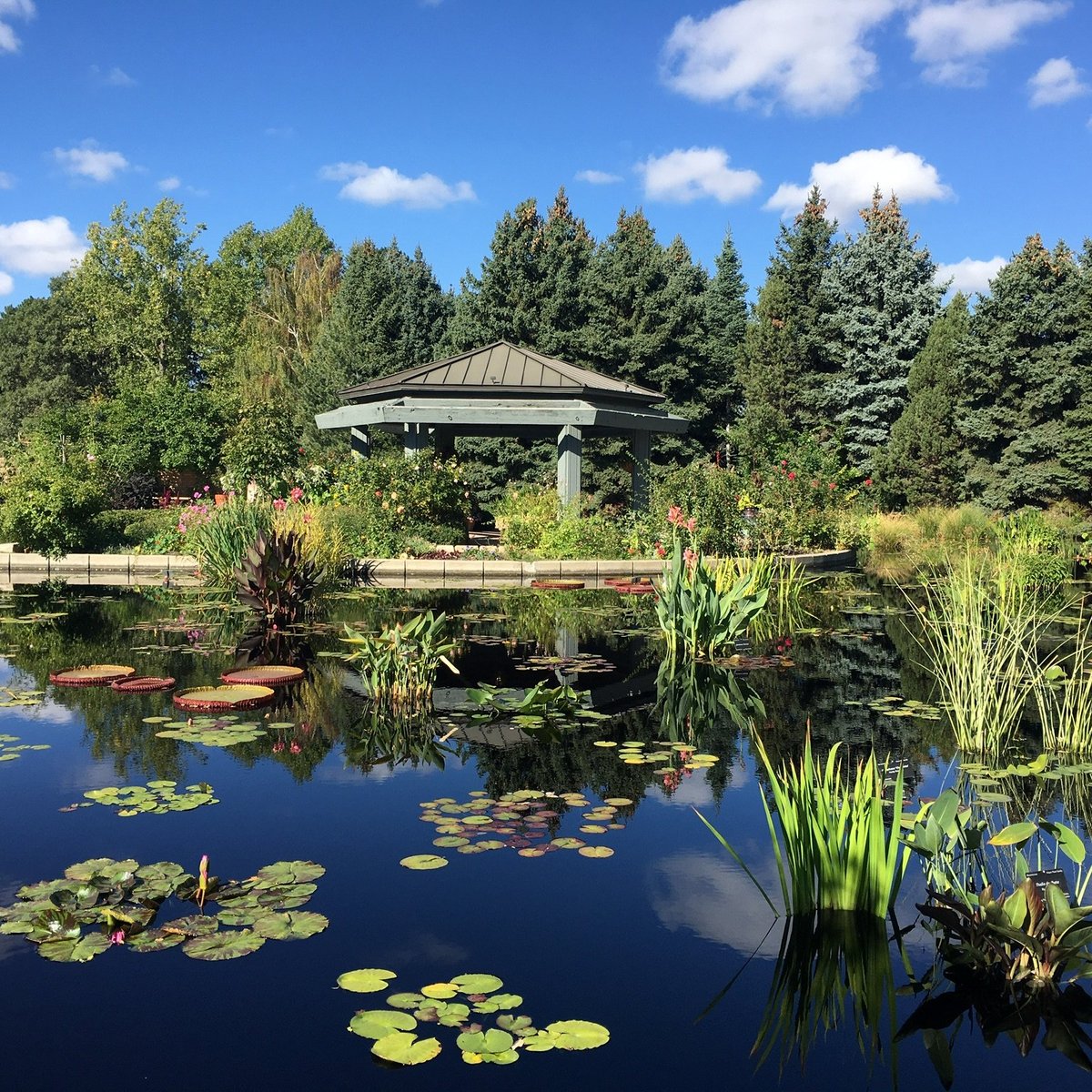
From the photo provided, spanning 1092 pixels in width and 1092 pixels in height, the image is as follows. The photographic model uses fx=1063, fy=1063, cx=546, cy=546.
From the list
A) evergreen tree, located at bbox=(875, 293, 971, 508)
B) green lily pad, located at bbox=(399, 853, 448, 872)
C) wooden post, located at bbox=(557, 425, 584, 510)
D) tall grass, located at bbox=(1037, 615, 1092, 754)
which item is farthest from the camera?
evergreen tree, located at bbox=(875, 293, 971, 508)

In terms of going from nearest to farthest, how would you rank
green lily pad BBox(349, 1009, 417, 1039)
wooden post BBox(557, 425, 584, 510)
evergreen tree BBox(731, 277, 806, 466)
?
1. green lily pad BBox(349, 1009, 417, 1039)
2. wooden post BBox(557, 425, 584, 510)
3. evergreen tree BBox(731, 277, 806, 466)

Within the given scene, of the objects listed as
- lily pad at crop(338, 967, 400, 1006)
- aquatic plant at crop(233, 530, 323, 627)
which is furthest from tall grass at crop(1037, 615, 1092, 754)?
aquatic plant at crop(233, 530, 323, 627)

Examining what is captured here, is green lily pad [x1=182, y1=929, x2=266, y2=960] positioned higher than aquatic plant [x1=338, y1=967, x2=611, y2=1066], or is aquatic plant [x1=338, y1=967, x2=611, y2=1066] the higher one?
green lily pad [x1=182, y1=929, x2=266, y2=960]

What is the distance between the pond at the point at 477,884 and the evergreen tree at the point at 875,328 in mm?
21415

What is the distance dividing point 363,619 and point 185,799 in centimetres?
529

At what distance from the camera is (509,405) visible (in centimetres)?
1683

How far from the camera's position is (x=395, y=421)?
16.2 metres

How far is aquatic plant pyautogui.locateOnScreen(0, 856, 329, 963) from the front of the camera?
2990 millimetres

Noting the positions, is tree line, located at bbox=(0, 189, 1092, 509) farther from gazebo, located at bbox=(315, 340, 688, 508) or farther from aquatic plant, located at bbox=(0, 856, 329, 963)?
aquatic plant, located at bbox=(0, 856, 329, 963)

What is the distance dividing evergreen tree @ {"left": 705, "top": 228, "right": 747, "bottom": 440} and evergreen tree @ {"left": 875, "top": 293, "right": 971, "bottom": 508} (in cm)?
587

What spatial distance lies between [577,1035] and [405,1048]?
406 millimetres

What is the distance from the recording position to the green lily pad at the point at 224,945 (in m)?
2.93

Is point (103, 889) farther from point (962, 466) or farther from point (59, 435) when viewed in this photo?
point (962, 466)

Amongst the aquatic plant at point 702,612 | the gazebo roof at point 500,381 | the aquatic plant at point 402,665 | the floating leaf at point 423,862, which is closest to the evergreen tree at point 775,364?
the gazebo roof at point 500,381
